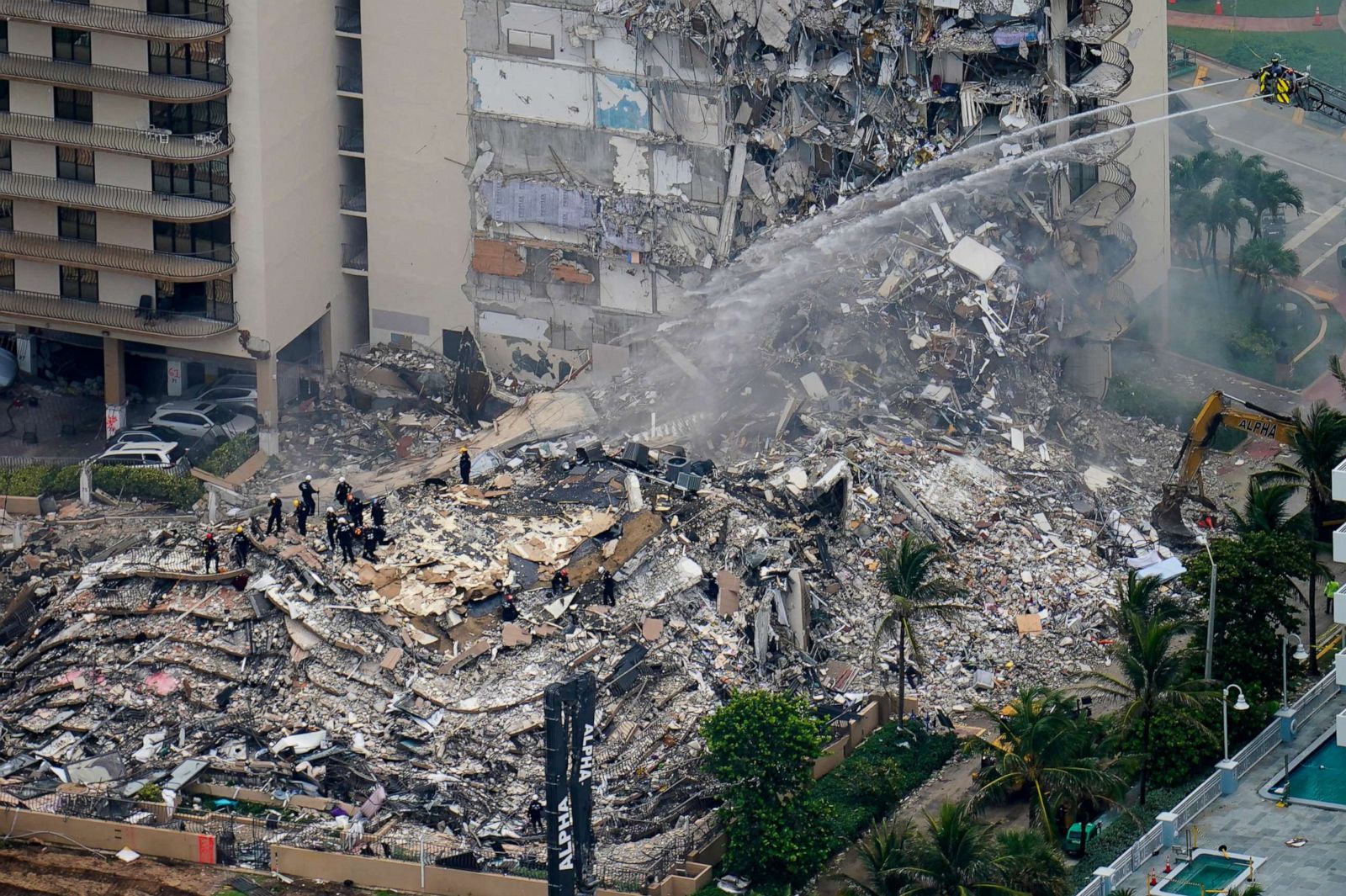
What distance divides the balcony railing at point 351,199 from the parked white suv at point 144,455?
10.4 metres

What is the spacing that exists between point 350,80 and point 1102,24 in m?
23.4

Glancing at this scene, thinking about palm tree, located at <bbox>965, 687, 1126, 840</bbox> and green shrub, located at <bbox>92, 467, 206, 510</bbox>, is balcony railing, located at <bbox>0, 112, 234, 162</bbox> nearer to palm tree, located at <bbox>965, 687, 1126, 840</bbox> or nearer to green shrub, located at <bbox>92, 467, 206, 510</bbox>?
green shrub, located at <bbox>92, 467, 206, 510</bbox>

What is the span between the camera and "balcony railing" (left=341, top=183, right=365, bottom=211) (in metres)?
96.7

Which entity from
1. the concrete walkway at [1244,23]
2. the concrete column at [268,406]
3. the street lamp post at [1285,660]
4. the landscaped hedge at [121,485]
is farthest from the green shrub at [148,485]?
the concrete walkway at [1244,23]

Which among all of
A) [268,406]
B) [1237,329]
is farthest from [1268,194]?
[268,406]

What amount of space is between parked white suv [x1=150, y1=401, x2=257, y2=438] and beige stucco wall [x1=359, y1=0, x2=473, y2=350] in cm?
617

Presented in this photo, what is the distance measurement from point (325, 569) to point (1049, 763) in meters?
20.5

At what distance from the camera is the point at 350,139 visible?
96.3m

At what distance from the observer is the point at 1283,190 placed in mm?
100938

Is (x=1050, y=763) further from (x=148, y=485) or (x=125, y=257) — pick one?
(x=125, y=257)

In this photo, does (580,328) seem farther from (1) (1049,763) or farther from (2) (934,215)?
(1) (1049,763)

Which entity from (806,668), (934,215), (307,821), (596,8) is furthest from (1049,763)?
(596,8)

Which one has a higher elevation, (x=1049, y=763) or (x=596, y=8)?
(x=596, y=8)

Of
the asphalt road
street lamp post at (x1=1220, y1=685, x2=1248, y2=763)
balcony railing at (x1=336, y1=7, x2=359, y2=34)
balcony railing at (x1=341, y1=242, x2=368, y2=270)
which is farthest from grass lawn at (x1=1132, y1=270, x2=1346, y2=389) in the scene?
balcony railing at (x1=336, y1=7, x2=359, y2=34)
